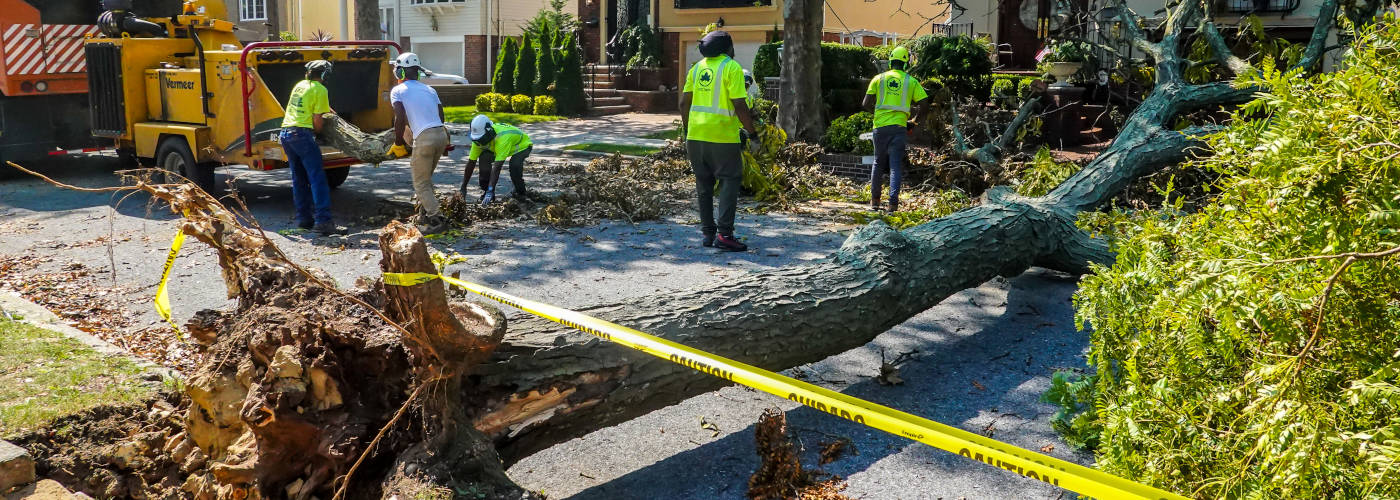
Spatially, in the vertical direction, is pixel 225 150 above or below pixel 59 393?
above

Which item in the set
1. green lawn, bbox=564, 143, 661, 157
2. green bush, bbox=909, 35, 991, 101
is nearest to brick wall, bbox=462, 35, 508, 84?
green lawn, bbox=564, 143, 661, 157

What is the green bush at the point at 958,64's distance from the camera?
1530 centimetres

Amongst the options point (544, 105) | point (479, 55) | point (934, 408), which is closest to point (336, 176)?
point (934, 408)

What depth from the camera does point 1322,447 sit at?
2029 mm

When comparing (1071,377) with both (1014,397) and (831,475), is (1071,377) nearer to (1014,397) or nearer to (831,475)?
(1014,397)

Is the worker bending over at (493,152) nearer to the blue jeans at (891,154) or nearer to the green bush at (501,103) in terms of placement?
the blue jeans at (891,154)

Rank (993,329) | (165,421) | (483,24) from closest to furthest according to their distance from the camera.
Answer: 1. (165,421)
2. (993,329)
3. (483,24)

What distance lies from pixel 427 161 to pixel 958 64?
893cm

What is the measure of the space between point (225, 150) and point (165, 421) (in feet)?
21.0

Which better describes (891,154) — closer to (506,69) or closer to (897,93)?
Result: (897,93)

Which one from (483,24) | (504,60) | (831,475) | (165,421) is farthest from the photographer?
(483,24)

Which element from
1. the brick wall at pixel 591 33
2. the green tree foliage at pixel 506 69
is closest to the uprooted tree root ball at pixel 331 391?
the green tree foliage at pixel 506 69

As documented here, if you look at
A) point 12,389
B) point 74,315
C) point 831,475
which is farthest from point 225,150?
point 831,475

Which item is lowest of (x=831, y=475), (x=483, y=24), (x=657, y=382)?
(x=831, y=475)
